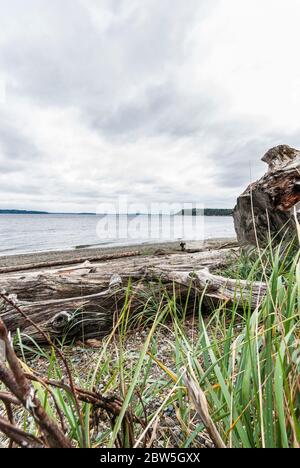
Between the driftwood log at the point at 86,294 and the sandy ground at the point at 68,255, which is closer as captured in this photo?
the driftwood log at the point at 86,294

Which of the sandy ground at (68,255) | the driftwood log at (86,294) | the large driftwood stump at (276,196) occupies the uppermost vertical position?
the large driftwood stump at (276,196)

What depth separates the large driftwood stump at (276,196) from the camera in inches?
146

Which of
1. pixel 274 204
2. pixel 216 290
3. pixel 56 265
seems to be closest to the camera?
pixel 216 290

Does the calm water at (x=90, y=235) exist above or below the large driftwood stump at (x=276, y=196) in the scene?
below

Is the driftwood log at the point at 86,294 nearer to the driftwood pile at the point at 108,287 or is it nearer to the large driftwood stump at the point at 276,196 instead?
the driftwood pile at the point at 108,287

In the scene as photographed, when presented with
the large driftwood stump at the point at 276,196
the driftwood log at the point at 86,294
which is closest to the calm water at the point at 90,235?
the driftwood log at the point at 86,294

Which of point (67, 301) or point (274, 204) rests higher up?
point (274, 204)

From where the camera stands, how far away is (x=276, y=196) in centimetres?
384
